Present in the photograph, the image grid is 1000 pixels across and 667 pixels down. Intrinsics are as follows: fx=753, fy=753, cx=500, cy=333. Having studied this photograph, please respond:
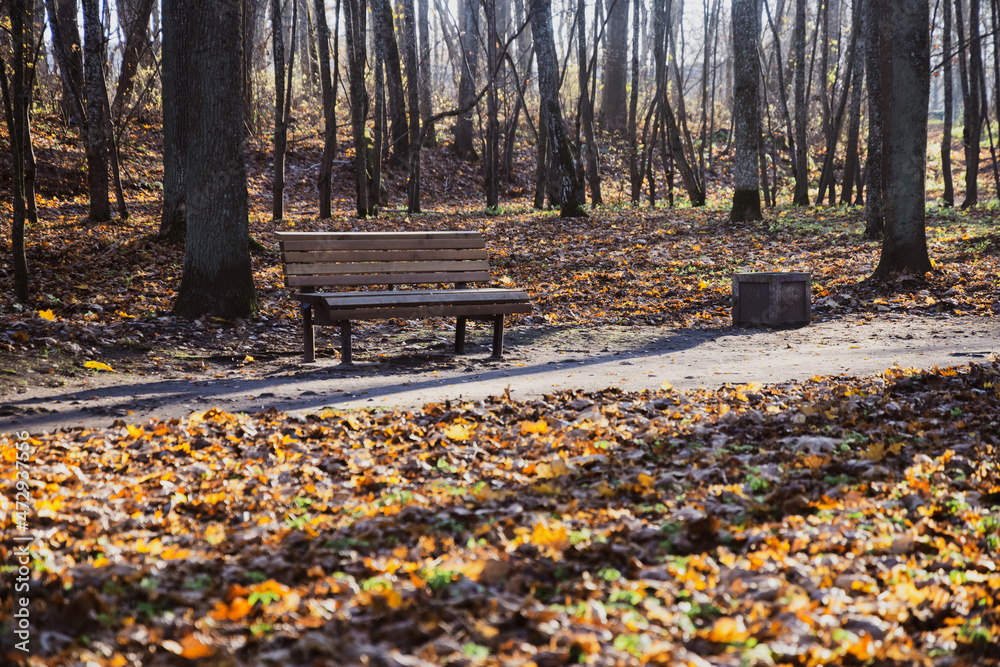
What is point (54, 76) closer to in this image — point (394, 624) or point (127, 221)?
point (127, 221)

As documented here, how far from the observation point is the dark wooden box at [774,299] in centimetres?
793

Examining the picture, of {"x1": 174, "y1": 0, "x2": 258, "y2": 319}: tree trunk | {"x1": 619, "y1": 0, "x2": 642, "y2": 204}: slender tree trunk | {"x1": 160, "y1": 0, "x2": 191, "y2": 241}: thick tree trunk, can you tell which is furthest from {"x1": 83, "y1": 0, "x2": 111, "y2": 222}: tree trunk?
{"x1": 619, "y1": 0, "x2": 642, "y2": 204}: slender tree trunk

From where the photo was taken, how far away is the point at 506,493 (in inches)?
127

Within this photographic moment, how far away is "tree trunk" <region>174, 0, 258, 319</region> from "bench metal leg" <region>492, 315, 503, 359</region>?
8.62 feet

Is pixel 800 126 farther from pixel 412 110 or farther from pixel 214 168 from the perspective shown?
pixel 214 168

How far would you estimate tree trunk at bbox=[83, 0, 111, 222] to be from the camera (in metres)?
12.2

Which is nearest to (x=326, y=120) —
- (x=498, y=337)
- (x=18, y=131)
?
(x=18, y=131)

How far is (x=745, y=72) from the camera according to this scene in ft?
44.7

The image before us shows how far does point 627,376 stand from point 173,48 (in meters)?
8.09

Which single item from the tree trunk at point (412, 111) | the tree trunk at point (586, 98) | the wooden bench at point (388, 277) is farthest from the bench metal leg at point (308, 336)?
the tree trunk at point (586, 98)

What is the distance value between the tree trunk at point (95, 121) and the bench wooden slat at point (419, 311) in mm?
8059

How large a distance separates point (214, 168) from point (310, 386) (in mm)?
2888

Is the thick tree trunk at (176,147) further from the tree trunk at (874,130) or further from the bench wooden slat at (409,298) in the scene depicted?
the tree trunk at (874,130)

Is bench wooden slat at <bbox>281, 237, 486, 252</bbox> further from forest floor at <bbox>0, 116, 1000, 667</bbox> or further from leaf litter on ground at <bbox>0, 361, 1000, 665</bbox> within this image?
leaf litter on ground at <bbox>0, 361, 1000, 665</bbox>
